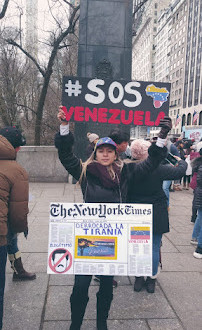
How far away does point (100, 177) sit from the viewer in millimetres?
2443

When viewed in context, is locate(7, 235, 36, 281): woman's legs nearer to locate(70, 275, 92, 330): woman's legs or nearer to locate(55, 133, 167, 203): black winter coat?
locate(70, 275, 92, 330): woman's legs

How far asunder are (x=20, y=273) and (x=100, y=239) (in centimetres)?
171

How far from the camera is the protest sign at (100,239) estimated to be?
7.48ft

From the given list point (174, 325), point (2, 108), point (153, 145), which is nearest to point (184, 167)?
point (153, 145)

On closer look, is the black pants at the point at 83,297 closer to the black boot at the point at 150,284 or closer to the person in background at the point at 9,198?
the person in background at the point at 9,198

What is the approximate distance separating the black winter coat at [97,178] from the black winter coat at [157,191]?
35 cm

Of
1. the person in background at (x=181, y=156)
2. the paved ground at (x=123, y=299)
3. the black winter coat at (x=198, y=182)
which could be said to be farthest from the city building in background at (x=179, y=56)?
the paved ground at (x=123, y=299)

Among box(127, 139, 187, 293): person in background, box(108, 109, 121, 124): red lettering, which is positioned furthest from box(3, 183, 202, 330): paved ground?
box(108, 109, 121, 124): red lettering

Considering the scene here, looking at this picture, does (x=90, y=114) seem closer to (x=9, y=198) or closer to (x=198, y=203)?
(x=9, y=198)

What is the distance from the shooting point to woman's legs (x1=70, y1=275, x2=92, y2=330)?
232cm

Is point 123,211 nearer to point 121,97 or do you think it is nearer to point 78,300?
point 78,300

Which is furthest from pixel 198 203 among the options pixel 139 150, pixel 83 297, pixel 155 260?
pixel 83 297

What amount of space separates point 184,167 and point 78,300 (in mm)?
1717

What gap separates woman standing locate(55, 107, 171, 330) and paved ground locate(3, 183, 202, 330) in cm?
42
